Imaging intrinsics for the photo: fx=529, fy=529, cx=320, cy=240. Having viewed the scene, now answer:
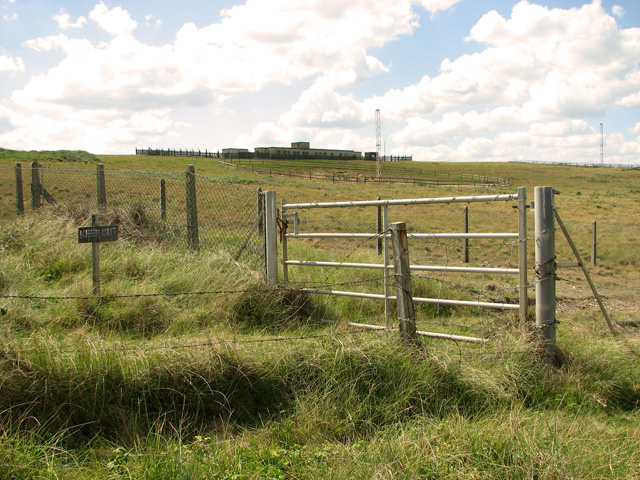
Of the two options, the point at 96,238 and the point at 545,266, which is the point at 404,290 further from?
the point at 96,238

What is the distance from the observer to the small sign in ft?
19.2

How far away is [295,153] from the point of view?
106000 mm

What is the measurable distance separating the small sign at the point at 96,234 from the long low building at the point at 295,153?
92.9 meters

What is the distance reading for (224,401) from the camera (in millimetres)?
4059

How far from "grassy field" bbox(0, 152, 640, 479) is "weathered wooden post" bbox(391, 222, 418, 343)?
14cm

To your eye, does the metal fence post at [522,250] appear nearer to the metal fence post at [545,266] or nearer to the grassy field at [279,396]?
the metal fence post at [545,266]

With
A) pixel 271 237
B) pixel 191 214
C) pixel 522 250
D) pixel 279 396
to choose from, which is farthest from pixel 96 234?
pixel 522 250

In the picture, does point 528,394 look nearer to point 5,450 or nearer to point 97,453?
point 97,453

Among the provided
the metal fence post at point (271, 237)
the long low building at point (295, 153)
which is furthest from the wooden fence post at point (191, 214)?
the long low building at point (295, 153)

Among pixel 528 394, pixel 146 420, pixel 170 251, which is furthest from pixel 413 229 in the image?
pixel 146 420

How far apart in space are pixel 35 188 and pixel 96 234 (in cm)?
443

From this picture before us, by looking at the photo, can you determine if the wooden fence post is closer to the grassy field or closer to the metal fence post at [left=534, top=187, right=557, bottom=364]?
the grassy field

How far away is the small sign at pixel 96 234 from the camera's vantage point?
5863 mm

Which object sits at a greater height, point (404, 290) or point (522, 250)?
point (522, 250)
